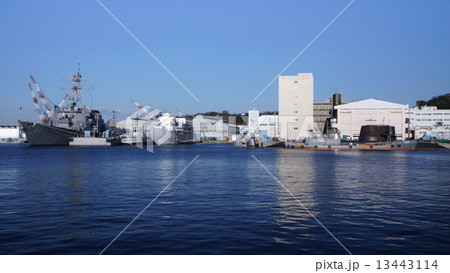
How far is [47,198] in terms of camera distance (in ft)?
76.8

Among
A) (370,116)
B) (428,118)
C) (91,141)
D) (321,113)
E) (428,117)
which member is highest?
(321,113)

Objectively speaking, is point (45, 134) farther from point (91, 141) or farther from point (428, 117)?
point (428, 117)

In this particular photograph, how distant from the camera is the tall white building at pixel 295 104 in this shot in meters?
157

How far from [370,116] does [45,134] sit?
112 metres

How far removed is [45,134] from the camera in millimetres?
141125

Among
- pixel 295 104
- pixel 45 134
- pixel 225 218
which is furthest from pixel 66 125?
pixel 225 218

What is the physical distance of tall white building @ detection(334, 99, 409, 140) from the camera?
440 feet

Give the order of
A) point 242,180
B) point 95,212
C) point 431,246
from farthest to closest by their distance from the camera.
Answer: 1. point 242,180
2. point 95,212
3. point 431,246

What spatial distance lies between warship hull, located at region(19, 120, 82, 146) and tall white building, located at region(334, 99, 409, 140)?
96.4 metres

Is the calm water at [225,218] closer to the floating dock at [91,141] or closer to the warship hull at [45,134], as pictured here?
the floating dock at [91,141]

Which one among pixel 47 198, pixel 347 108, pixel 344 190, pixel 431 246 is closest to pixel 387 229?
pixel 431 246

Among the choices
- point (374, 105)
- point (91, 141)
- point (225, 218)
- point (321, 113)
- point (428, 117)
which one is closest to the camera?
point (225, 218)
